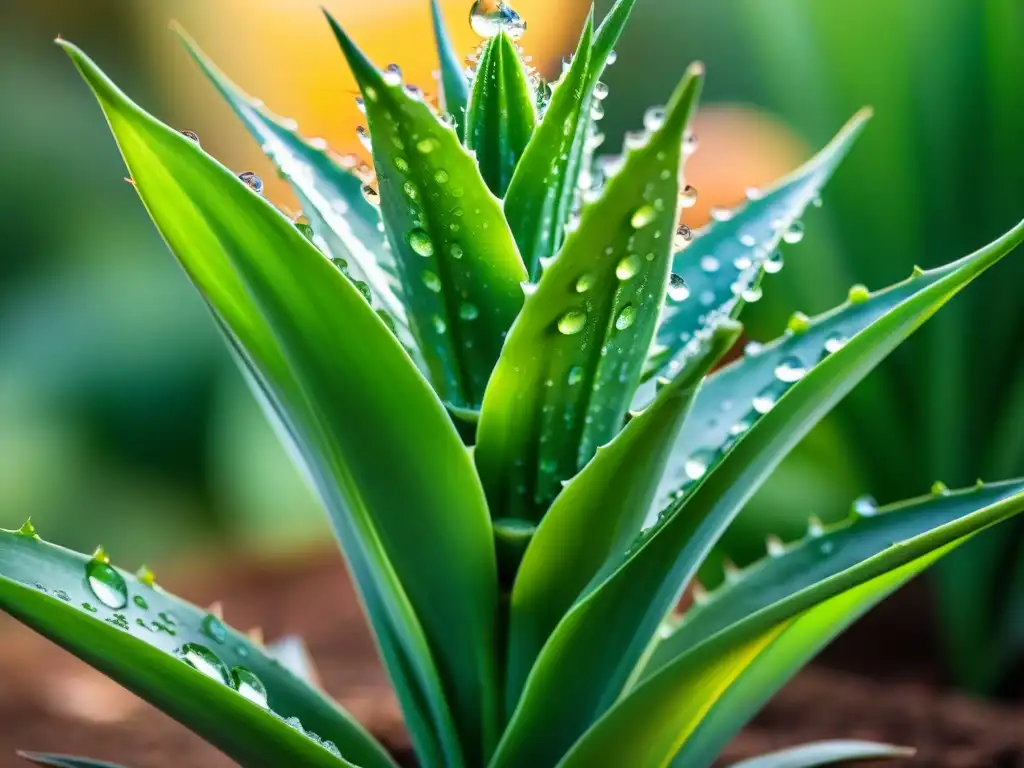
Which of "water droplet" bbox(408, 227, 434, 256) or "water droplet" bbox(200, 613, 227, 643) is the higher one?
"water droplet" bbox(408, 227, 434, 256)

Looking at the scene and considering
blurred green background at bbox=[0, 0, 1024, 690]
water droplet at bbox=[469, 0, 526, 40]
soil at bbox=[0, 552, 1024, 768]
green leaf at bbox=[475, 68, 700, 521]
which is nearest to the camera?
green leaf at bbox=[475, 68, 700, 521]

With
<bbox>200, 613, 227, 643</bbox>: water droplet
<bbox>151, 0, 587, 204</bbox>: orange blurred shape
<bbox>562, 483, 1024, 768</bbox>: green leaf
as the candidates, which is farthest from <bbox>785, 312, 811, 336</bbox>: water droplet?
<bbox>151, 0, 587, 204</bbox>: orange blurred shape

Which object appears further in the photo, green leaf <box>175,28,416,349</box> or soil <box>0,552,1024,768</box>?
soil <box>0,552,1024,768</box>

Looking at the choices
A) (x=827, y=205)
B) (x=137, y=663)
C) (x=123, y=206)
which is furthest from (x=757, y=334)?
(x=123, y=206)

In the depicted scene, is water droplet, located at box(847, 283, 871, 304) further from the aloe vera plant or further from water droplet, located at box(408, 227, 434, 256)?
water droplet, located at box(408, 227, 434, 256)

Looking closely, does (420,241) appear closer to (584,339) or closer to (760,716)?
(584,339)

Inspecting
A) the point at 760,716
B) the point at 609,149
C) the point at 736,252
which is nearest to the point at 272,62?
the point at 609,149
